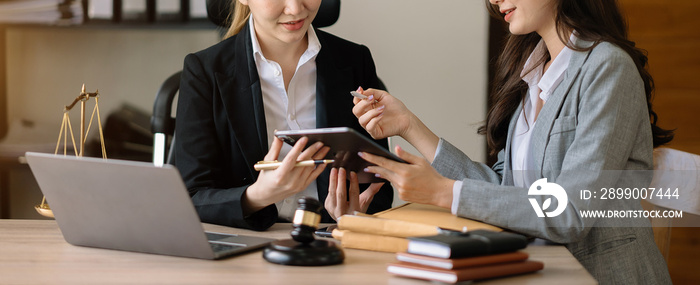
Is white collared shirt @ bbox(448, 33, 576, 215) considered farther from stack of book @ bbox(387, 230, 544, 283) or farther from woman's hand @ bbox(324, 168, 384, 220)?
stack of book @ bbox(387, 230, 544, 283)

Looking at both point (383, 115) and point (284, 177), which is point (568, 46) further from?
point (284, 177)

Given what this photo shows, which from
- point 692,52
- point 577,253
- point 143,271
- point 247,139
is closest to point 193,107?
point 247,139

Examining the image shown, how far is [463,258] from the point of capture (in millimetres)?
988

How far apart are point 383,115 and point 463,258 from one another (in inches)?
32.4

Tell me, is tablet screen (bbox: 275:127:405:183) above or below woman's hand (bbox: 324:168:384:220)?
above

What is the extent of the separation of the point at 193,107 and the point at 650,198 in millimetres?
1065

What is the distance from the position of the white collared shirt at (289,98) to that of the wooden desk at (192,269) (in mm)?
671

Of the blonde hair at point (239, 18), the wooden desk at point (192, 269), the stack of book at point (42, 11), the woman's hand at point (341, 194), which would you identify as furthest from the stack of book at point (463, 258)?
the stack of book at point (42, 11)

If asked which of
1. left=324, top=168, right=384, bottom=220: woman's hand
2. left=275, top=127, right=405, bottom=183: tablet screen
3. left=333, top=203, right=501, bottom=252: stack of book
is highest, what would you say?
left=275, top=127, right=405, bottom=183: tablet screen

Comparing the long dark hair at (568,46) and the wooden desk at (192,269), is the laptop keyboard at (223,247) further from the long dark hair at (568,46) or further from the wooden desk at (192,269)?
the long dark hair at (568,46)

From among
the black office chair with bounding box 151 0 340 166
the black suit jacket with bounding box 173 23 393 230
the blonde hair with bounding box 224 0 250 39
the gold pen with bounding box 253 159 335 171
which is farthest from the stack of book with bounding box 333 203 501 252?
the blonde hair with bounding box 224 0 250 39

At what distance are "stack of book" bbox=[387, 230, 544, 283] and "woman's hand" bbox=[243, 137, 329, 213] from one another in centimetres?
33

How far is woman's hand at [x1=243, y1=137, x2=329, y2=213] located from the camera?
1313 mm

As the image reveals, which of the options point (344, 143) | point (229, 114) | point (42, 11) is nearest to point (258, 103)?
point (229, 114)
